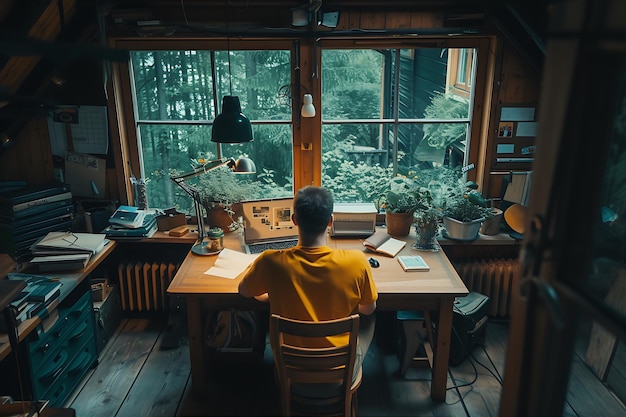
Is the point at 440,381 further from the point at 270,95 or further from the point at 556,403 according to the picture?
the point at 270,95

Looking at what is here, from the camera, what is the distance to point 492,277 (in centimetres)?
358

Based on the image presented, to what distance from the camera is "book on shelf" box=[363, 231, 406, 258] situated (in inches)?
121

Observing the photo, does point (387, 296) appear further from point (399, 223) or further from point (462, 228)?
point (462, 228)

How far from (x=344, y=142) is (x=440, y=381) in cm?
172

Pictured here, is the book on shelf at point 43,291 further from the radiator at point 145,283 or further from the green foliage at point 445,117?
the green foliage at point 445,117

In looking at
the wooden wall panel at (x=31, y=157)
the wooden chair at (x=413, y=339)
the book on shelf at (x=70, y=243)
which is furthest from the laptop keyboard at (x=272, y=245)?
the wooden wall panel at (x=31, y=157)

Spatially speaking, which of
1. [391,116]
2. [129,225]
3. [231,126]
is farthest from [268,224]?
[391,116]

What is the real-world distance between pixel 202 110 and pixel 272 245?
3.68ft

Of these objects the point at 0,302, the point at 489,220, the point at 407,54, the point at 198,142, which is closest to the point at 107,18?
the point at 198,142

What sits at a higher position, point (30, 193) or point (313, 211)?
point (313, 211)

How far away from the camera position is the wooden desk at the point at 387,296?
2.65 meters

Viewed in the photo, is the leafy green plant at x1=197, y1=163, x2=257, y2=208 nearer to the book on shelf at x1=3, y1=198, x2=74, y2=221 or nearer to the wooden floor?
the book on shelf at x1=3, y1=198, x2=74, y2=221

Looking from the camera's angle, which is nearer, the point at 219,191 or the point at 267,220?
the point at 267,220

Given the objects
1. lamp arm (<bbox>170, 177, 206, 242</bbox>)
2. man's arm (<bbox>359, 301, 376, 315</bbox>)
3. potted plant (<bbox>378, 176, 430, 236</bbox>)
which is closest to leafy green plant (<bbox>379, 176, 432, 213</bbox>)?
potted plant (<bbox>378, 176, 430, 236</bbox>)
